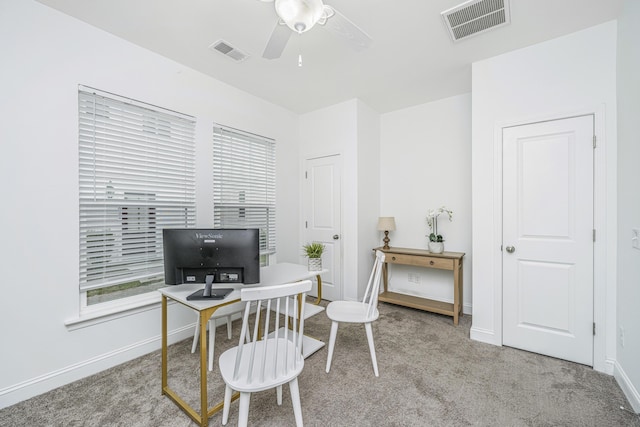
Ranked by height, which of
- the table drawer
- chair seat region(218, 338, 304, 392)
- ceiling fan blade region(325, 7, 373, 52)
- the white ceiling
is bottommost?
chair seat region(218, 338, 304, 392)

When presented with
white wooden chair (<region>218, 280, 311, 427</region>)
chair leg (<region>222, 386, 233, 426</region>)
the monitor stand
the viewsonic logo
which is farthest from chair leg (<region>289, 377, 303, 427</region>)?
the viewsonic logo

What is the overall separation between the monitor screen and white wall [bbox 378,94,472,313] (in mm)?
2654

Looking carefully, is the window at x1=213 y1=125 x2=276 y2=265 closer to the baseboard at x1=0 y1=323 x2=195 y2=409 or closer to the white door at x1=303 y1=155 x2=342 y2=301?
the white door at x1=303 y1=155 x2=342 y2=301

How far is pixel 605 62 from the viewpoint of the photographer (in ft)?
7.06

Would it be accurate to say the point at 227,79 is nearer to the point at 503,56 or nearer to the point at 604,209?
the point at 503,56

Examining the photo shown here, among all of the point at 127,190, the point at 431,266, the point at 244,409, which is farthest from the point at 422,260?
the point at 127,190

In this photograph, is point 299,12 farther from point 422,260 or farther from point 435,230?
point 435,230

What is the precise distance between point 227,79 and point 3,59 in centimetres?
171

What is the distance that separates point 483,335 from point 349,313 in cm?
149

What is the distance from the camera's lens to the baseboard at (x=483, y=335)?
2.59m

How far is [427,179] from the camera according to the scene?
3.71 m

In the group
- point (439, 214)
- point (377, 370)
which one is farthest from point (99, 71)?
point (439, 214)

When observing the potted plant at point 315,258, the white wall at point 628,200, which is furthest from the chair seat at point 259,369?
the white wall at point 628,200

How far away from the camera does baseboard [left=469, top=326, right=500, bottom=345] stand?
2.59 metres
